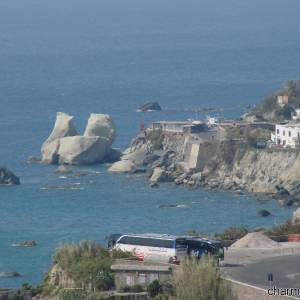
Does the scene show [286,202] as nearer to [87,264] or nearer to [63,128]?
[63,128]

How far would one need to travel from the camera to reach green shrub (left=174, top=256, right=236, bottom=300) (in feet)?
92.8

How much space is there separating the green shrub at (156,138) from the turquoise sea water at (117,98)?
305cm

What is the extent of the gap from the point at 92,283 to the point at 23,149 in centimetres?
5449

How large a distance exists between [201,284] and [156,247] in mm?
4219

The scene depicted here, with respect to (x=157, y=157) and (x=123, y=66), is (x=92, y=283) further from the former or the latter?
(x=123, y=66)

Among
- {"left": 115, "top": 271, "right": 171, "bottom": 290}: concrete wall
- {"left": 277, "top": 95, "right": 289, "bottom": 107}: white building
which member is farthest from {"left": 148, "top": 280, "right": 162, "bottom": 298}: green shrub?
{"left": 277, "top": 95, "right": 289, "bottom": 107}: white building

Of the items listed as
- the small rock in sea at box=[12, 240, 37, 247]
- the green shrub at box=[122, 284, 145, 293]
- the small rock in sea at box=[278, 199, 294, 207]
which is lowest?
the small rock in sea at box=[12, 240, 37, 247]

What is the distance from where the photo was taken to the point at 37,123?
96375 millimetres

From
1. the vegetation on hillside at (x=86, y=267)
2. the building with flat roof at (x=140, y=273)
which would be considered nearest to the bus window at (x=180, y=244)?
the building with flat roof at (x=140, y=273)

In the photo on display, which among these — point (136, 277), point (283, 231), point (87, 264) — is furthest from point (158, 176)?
point (136, 277)

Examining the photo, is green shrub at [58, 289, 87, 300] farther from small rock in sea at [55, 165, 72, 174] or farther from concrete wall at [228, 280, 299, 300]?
small rock in sea at [55, 165, 72, 174]

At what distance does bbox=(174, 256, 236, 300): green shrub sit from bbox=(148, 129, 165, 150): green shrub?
50.8 metres

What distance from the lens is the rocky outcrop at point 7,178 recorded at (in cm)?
7356

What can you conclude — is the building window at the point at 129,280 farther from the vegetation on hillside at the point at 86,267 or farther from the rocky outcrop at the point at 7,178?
the rocky outcrop at the point at 7,178
